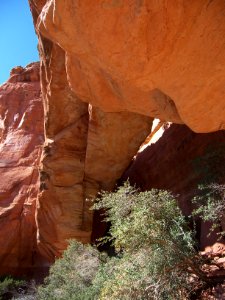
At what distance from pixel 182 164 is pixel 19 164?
7.71 meters

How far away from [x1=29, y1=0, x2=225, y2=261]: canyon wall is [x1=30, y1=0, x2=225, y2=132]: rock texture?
0.01 meters

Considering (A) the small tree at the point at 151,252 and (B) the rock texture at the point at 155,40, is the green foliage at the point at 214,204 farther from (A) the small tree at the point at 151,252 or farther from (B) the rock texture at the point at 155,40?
(B) the rock texture at the point at 155,40

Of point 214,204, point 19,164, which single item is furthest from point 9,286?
point 214,204

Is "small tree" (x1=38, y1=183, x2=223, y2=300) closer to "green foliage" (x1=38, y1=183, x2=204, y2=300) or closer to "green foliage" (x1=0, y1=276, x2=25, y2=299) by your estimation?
"green foliage" (x1=38, y1=183, x2=204, y2=300)

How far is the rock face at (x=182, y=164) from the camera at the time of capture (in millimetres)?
8344

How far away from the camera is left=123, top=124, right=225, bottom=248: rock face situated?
27.4 ft

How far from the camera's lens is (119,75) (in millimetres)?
5355

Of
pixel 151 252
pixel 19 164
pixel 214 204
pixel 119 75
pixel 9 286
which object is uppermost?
pixel 19 164

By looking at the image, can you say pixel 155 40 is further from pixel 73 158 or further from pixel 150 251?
pixel 73 158

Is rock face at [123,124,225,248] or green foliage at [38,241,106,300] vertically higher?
rock face at [123,124,225,248]

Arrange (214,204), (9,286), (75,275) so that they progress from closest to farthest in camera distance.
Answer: (214,204)
(75,275)
(9,286)

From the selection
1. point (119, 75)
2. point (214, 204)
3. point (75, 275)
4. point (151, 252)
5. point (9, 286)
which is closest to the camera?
point (119, 75)

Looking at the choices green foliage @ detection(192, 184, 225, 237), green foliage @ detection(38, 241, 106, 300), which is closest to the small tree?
green foliage @ detection(192, 184, 225, 237)

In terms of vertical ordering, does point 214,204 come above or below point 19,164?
below
